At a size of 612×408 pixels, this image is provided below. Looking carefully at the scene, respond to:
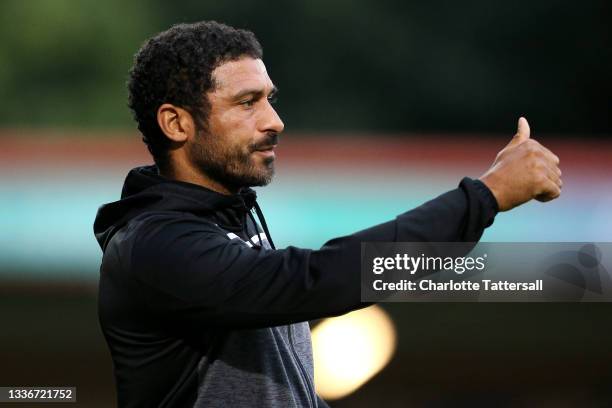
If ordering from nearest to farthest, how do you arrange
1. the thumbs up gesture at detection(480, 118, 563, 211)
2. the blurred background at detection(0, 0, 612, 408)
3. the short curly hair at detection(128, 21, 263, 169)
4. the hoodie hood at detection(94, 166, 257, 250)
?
the thumbs up gesture at detection(480, 118, 563, 211) → the hoodie hood at detection(94, 166, 257, 250) → the short curly hair at detection(128, 21, 263, 169) → the blurred background at detection(0, 0, 612, 408)

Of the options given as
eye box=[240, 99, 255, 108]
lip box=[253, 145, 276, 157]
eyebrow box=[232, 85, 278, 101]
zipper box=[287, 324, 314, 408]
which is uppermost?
eyebrow box=[232, 85, 278, 101]

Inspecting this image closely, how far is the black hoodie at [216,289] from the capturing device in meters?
1.61

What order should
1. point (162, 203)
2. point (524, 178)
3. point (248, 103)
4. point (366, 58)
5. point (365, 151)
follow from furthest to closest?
point (366, 58) → point (365, 151) → point (248, 103) → point (162, 203) → point (524, 178)

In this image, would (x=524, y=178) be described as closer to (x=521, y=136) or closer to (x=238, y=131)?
(x=521, y=136)

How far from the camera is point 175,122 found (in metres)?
1.99

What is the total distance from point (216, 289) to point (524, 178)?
0.54m

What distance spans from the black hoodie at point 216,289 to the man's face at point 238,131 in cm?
6

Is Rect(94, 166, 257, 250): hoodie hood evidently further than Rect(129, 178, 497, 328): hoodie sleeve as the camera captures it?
Yes

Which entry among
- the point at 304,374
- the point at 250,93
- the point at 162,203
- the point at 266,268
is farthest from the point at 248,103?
the point at 304,374

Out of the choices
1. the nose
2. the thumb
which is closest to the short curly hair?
the nose

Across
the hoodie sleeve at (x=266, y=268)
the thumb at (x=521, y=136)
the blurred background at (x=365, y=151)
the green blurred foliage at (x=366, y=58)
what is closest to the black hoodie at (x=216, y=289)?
the hoodie sleeve at (x=266, y=268)

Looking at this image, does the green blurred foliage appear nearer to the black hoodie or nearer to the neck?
the neck

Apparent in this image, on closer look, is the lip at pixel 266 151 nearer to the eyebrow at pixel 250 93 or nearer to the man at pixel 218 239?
the man at pixel 218 239

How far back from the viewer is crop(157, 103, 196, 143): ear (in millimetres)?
1975
